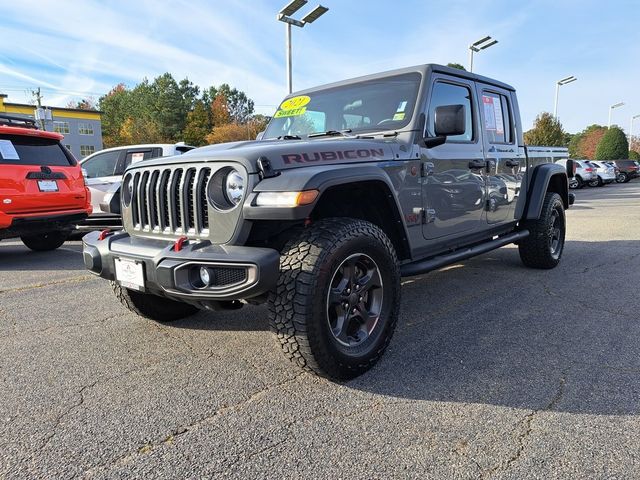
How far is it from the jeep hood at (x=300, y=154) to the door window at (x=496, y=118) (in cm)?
172

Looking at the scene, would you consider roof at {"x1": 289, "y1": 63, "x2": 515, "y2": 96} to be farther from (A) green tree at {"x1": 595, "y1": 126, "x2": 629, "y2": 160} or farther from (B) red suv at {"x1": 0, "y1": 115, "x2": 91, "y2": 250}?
(A) green tree at {"x1": 595, "y1": 126, "x2": 629, "y2": 160}

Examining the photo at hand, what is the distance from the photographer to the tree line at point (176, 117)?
52969 millimetres

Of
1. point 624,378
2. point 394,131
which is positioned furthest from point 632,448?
point 394,131

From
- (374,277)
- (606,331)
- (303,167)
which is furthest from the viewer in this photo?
(606,331)

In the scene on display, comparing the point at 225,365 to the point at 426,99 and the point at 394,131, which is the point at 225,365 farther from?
the point at 426,99

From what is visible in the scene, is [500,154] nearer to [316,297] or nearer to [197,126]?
[316,297]

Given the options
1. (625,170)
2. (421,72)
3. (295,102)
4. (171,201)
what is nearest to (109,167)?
(295,102)

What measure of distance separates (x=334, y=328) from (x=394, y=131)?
1.55m

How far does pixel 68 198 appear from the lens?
6.30m

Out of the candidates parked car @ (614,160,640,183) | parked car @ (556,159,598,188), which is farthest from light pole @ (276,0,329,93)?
parked car @ (614,160,640,183)

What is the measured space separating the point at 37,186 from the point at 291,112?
3.83m

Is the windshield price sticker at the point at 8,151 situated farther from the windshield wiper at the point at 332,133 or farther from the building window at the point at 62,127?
the building window at the point at 62,127

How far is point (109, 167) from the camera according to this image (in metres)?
8.23

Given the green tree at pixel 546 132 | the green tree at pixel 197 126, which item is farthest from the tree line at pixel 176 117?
the green tree at pixel 546 132
